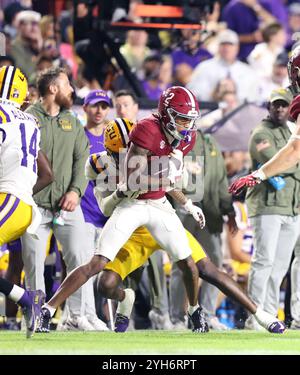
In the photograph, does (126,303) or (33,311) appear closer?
(33,311)

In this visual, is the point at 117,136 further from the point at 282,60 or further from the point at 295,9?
the point at 295,9

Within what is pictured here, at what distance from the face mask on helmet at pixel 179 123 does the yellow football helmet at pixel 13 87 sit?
107 cm

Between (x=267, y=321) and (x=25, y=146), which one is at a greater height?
(x=25, y=146)

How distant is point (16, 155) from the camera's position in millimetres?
9320

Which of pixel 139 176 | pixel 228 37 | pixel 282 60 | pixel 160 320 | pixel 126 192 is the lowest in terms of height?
pixel 160 320

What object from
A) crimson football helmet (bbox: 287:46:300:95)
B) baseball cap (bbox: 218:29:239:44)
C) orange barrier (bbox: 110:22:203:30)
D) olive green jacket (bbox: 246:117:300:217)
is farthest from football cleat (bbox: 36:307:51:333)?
baseball cap (bbox: 218:29:239:44)

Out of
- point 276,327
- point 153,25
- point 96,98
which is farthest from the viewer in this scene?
point 153,25

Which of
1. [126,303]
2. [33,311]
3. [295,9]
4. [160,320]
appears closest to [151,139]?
[126,303]

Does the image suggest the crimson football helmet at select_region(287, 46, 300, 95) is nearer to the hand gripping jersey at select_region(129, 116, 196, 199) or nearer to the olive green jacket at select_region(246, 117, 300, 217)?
the hand gripping jersey at select_region(129, 116, 196, 199)

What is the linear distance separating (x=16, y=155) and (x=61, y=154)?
69.7 inches

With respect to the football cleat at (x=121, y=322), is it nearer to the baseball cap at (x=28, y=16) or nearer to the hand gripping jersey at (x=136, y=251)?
the hand gripping jersey at (x=136, y=251)

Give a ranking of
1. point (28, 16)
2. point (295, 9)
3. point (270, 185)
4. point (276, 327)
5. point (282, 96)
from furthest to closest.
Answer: point (295, 9) → point (28, 16) → point (282, 96) → point (270, 185) → point (276, 327)

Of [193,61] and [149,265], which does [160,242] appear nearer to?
[149,265]

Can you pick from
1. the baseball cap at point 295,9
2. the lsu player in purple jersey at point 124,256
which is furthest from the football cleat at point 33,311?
the baseball cap at point 295,9
